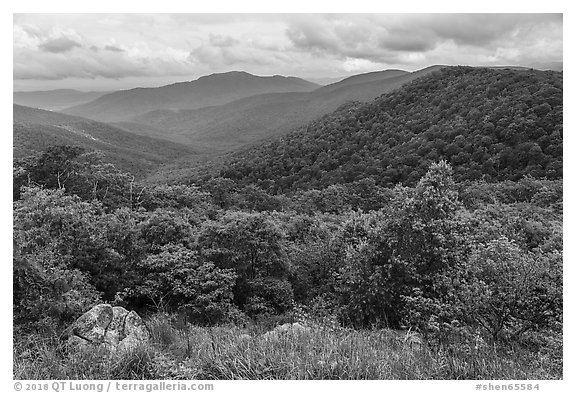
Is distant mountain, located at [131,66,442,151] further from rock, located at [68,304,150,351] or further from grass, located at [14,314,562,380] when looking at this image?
grass, located at [14,314,562,380]

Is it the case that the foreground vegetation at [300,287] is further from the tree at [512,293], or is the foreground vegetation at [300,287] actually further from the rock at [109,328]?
the rock at [109,328]

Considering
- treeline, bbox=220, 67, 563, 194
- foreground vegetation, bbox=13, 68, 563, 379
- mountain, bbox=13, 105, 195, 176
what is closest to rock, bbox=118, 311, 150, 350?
foreground vegetation, bbox=13, 68, 563, 379

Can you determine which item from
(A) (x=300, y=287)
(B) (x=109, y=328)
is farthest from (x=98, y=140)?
(B) (x=109, y=328)

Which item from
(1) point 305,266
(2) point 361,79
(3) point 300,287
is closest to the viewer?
(3) point 300,287

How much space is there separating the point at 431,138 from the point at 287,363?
6132 centimetres

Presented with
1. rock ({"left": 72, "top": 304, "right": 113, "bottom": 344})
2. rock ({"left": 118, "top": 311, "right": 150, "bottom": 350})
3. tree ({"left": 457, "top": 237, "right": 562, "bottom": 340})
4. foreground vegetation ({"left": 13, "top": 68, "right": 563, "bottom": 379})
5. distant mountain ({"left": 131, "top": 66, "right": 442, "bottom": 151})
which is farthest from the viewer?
distant mountain ({"left": 131, "top": 66, "right": 442, "bottom": 151})

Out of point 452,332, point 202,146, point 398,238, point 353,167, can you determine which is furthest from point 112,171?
point 202,146

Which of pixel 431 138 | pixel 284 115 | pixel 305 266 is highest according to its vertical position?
pixel 284 115

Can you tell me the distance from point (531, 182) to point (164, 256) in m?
33.2

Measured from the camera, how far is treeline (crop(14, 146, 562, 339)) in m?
6.63

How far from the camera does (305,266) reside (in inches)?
559

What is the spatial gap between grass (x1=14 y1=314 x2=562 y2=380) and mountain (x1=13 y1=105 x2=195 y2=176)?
74.3 meters

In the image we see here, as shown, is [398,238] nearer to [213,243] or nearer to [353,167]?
[213,243]

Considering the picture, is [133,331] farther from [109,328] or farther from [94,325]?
[94,325]
